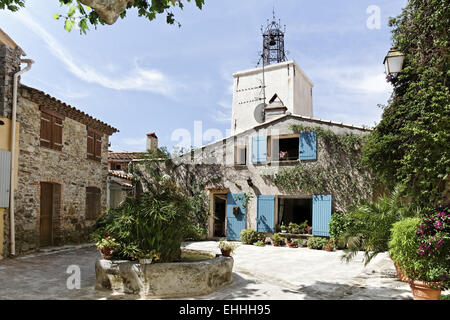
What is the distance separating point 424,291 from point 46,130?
34.7 feet

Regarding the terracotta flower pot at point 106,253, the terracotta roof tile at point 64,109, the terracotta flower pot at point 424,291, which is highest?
the terracotta roof tile at point 64,109

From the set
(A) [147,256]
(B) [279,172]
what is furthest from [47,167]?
(B) [279,172]

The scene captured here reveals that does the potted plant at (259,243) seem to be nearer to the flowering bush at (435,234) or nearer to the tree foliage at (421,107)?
the tree foliage at (421,107)

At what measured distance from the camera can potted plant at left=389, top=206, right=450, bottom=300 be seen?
4.59 metres

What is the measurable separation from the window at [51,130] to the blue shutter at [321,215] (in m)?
9.08

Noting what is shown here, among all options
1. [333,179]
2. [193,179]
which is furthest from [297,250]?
[193,179]

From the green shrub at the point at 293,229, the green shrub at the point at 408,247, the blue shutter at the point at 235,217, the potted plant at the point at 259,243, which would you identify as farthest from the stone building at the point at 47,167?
the green shrub at the point at 408,247

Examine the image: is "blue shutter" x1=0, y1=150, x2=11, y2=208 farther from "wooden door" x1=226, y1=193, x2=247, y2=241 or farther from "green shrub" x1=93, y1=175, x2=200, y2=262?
"wooden door" x1=226, y1=193, x2=247, y2=241

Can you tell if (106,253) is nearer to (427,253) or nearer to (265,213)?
(427,253)

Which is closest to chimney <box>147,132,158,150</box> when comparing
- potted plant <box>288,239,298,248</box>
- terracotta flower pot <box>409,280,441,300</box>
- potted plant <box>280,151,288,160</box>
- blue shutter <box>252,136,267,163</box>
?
blue shutter <box>252,136,267,163</box>

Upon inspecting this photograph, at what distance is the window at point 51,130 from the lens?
10.5 metres

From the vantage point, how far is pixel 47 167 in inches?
417
